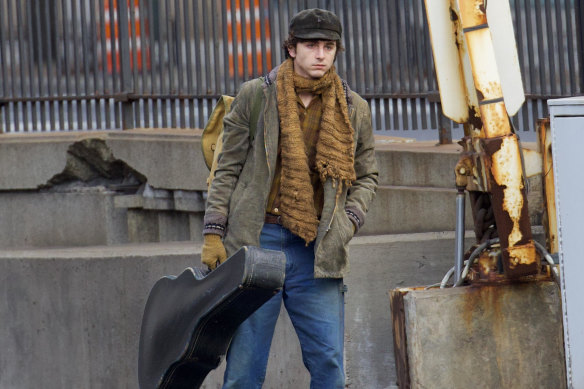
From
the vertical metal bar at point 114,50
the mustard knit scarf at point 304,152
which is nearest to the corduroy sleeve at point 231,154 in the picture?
the mustard knit scarf at point 304,152

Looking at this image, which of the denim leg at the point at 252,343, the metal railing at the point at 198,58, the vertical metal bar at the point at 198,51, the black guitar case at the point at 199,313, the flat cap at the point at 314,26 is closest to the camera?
the black guitar case at the point at 199,313

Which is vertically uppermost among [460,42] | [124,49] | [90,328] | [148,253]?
[124,49]

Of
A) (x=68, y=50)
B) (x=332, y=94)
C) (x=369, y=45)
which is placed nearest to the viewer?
(x=332, y=94)

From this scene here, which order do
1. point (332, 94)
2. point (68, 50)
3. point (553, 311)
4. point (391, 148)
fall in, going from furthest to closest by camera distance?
1. point (68, 50)
2. point (391, 148)
3. point (553, 311)
4. point (332, 94)

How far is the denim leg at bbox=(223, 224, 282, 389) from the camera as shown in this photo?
474 cm

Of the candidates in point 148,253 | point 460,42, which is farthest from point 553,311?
point 148,253

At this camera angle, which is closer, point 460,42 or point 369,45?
point 460,42

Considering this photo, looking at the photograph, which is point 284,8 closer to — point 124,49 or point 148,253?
point 124,49

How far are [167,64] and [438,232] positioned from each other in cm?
261

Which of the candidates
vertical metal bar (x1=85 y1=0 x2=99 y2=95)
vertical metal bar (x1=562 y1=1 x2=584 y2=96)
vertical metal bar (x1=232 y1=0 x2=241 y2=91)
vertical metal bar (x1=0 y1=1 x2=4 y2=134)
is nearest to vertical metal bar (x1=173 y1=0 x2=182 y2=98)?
vertical metal bar (x1=232 y1=0 x2=241 y2=91)

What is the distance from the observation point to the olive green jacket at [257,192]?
468cm

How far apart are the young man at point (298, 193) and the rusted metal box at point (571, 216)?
2.63ft

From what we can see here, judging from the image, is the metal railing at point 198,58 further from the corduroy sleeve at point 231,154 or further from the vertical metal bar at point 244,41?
the corduroy sleeve at point 231,154

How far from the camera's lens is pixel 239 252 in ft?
14.4
